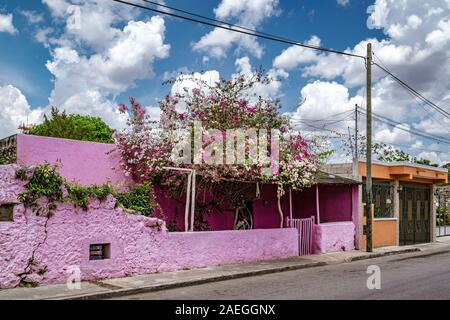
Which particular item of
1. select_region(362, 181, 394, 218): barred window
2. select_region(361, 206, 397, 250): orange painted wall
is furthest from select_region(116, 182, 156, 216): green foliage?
select_region(362, 181, 394, 218): barred window

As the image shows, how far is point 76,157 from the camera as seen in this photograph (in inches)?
500

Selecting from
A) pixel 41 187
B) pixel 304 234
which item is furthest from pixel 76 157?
pixel 304 234

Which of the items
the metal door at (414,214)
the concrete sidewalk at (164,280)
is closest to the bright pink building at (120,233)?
the concrete sidewalk at (164,280)

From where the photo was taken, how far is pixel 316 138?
15586 mm

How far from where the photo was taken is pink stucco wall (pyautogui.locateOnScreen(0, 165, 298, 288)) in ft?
31.4

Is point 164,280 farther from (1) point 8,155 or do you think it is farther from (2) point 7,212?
(1) point 8,155

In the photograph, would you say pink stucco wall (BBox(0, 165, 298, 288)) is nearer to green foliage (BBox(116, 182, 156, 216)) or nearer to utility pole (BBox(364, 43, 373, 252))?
green foliage (BBox(116, 182, 156, 216))

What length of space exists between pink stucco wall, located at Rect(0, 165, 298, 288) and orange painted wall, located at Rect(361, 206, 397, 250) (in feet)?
25.3

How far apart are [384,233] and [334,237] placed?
4.10m

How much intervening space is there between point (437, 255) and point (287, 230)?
21.8 feet

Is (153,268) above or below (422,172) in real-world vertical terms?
below

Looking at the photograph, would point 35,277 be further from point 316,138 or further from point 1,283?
point 316,138

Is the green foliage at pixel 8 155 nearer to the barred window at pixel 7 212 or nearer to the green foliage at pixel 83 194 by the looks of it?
the green foliage at pixel 83 194
